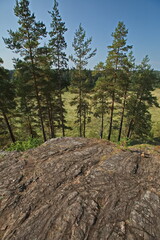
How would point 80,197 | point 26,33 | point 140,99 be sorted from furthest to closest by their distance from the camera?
point 140,99, point 26,33, point 80,197

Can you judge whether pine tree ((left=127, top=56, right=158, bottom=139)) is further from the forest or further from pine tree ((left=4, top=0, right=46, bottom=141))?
pine tree ((left=4, top=0, right=46, bottom=141))

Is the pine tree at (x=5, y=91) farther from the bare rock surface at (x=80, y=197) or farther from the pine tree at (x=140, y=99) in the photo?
the pine tree at (x=140, y=99)

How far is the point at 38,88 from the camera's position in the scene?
43.0ft

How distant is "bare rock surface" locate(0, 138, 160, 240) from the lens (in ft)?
10.2

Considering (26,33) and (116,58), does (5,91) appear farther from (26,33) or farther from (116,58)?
(116,58)

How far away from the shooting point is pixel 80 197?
4047 mm

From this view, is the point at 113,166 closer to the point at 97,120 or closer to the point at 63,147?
the point at 63,147

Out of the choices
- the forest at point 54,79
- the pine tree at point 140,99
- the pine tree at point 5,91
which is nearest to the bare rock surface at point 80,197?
the forest at point 54,79

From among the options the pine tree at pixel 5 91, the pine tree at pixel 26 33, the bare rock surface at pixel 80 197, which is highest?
the pine tree at pixel 26 33

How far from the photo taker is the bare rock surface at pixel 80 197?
3119 millimetres

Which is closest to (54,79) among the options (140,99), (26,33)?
(26,33)

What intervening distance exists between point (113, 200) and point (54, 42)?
48.2ft

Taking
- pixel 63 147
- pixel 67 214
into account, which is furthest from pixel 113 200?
pixel 63 147

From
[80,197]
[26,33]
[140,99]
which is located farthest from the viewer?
[140,99]
